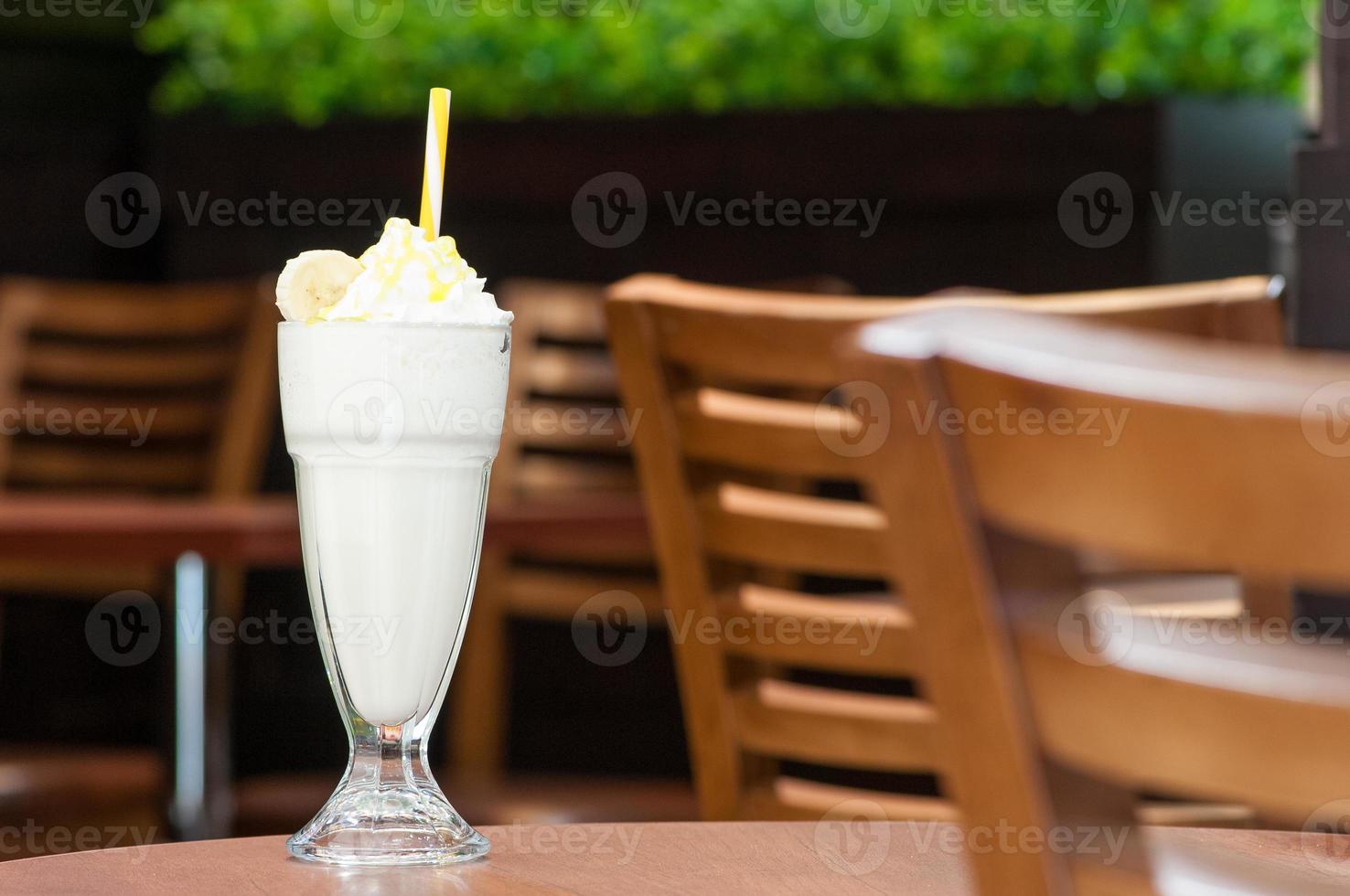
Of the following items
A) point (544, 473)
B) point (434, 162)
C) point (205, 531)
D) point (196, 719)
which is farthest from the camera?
point (544, 473)

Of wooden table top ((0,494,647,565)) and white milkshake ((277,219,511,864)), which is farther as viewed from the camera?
wooden table top ((0,494,647,565))

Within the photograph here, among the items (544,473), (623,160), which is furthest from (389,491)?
(623,160)

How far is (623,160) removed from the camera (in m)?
3.08

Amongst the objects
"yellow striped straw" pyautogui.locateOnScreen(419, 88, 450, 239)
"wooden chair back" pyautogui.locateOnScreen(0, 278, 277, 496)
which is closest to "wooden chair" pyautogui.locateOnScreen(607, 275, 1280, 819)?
"yellow striped straw" pyautogui.locateOnScreen(419, 88, 450, 239)

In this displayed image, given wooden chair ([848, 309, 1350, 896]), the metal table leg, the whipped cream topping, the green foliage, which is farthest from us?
the green foliage

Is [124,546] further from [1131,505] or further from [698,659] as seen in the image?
[1131,505]

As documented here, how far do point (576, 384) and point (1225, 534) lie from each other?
2064mm

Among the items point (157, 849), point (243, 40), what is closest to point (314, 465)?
point (157, 849)

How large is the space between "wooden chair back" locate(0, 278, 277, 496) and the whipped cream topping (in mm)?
1848

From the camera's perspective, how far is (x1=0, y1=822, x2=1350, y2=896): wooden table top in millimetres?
700

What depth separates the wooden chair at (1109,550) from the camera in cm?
35

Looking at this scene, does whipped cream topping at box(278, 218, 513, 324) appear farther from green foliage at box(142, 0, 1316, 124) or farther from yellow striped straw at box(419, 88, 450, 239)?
green foliage at box(142, 0, 1316, 124)

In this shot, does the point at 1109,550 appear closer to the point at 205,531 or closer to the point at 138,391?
the point at 205,531

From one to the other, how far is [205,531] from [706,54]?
1.86 metres
